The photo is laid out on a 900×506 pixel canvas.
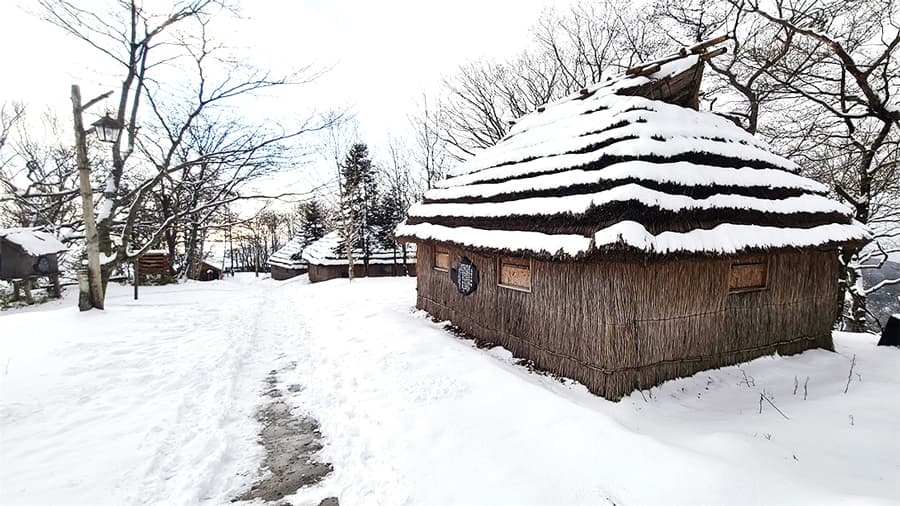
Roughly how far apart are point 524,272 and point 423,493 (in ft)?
13.3

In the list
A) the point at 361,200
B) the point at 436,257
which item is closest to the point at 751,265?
the point at 436,257

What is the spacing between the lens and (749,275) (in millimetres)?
6062

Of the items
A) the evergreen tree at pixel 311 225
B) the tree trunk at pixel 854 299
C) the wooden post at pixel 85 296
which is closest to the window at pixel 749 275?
the tree trunk at pixel 854 299

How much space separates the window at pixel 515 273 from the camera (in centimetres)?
661

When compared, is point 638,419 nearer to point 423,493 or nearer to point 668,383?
point 668,383

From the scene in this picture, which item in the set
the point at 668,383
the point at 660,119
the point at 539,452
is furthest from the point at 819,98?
the point at 539,452

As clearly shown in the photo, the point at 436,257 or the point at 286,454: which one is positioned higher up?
the point at 436,257

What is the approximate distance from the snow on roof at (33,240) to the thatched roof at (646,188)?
20.5 metres

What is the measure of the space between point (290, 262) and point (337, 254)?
9.66 metres

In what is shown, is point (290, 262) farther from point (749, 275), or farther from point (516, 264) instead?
point (749, 275)

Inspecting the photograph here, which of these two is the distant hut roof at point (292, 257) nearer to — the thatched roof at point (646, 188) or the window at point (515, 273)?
the thatched roof at point (646, 188)

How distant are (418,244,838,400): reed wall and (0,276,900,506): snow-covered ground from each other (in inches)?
11.3

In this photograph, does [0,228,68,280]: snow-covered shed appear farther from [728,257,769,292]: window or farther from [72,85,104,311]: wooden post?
[728,257,769,292]: window

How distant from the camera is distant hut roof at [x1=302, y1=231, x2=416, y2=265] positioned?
25644 mm
